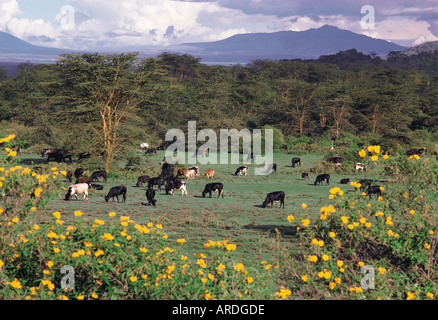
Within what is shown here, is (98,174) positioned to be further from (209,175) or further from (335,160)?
(335,160)

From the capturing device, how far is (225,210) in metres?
19.3

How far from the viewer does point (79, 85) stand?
28984mm

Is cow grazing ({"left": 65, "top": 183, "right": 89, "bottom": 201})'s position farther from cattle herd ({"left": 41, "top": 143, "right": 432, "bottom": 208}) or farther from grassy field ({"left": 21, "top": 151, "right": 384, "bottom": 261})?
grassy field ({"left": 21, "top": 151, "right": 384, "bottom": 261})

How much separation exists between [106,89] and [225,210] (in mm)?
14216

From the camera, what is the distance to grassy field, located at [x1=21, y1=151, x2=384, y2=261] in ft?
45.6

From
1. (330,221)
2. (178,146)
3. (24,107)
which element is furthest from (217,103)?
(330,221)

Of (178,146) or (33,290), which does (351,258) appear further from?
(178,146)

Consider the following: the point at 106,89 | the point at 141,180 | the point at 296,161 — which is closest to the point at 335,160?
the point at 296,161

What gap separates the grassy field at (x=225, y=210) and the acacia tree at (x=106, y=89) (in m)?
2.77

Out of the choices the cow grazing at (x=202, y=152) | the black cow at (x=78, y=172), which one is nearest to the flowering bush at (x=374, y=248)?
the black cow at (x=78, y=172)

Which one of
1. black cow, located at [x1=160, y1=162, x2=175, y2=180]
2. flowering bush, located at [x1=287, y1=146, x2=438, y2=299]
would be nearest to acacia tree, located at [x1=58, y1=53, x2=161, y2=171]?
black cow, located at [x1=160, y1=162, x2=175, y2=180]

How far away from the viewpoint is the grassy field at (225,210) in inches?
547
